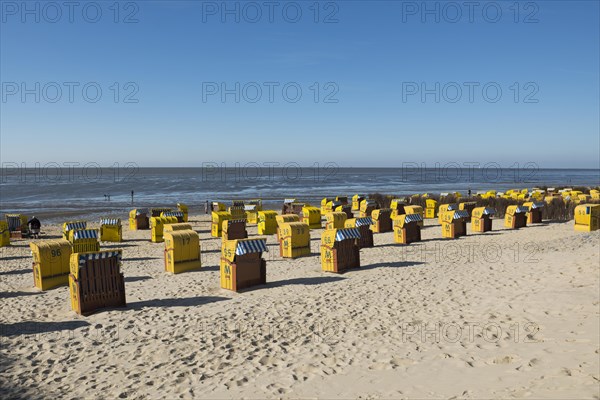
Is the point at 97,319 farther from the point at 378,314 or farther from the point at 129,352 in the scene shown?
the point at 378,314

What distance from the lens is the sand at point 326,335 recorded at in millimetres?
7172

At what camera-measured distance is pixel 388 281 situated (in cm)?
1389

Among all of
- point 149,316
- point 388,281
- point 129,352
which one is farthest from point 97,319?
point 388,281

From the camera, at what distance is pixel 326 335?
9469mm

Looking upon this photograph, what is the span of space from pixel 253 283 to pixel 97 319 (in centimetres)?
436

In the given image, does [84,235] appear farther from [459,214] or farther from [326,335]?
[459,214]

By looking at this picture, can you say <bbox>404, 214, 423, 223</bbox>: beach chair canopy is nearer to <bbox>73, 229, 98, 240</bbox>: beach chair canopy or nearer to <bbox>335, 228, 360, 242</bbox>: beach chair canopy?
<bbox>335, 228, 360, 242</bbox>: beach chair canopy

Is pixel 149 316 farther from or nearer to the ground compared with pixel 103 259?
nearer to the ground

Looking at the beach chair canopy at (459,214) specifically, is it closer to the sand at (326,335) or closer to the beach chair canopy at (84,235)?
the sand at (326,335)

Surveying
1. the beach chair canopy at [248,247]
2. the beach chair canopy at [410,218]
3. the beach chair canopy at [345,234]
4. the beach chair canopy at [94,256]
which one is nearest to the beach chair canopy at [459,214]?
the beach chair canopy at [410,218]

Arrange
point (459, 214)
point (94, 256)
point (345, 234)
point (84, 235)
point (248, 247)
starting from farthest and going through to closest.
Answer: point (459, 214) < point (84, 235) < point (345, 234) < point (248, 247) < point (94, 256)

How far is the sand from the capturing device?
7172mm

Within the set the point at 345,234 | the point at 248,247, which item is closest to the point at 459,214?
the point at 345,234

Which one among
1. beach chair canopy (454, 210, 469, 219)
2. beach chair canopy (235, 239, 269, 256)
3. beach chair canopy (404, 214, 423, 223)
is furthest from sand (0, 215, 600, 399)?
beach chair canopy (454, 210, 469, 219)
